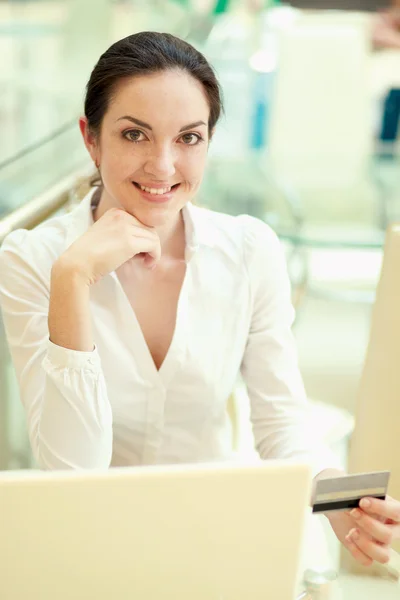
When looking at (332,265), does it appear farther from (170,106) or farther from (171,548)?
(171,548)

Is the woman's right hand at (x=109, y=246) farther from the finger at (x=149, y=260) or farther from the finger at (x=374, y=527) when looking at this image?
the finger at (x=374, y=527)

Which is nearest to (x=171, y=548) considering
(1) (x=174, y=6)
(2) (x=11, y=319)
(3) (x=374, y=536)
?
(3) (x=374, y=536)

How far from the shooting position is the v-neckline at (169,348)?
144 centimetres

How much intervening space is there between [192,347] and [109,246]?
0.26 m

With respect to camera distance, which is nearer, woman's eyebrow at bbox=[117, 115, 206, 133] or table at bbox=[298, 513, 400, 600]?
table at bbox=[298, 513, 400, 600]

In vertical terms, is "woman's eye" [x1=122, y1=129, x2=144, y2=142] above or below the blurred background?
above

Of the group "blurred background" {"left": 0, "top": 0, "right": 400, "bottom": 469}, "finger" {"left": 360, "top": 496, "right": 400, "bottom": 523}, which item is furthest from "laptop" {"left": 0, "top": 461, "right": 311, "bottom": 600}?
"blurred background" {"left": 0, "top": 0, "right": 400, "bottom": 469}

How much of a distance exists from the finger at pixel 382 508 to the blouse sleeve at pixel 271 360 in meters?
0.31

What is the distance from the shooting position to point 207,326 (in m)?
1.50

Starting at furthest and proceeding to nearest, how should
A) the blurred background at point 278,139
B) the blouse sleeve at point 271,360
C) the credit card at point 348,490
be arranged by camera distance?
the blurred background at point 278,139 < the blouse sleeve at point 271,360 < the credit card at point 348,490

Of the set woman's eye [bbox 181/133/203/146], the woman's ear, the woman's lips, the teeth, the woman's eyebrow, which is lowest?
the woman's lips

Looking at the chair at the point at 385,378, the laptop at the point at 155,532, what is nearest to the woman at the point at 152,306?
the chair at the point at 385,378

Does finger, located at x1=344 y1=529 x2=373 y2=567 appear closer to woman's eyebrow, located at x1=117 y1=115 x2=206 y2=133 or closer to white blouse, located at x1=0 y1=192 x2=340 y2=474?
white blouse, located at x1=0 y1=192 x2=340 y2=474

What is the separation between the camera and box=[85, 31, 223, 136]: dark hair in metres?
1.33
